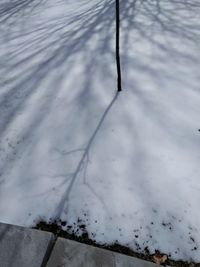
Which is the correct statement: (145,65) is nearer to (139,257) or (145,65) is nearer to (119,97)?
(119,97)

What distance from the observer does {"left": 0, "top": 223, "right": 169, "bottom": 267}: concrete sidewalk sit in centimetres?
159

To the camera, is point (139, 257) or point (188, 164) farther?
point (188, 164)

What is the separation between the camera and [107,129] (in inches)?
95.8

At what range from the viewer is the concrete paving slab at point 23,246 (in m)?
1.59

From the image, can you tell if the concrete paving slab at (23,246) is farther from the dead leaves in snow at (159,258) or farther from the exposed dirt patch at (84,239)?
the dead leaves in snow at (159,258)

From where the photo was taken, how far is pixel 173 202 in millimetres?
1882

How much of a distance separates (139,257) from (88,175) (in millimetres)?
664

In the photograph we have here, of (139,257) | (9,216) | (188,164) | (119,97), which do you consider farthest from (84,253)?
(119,97)

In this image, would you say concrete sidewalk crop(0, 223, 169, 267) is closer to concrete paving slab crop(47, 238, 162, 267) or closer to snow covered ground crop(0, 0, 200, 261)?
concrete paving slab crop(47, 238, 162, 267)

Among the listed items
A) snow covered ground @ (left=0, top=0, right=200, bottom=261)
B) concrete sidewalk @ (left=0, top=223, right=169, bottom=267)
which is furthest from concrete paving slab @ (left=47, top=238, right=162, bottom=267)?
snow covered ground @ (left=0, top=0, right=200, bottom=261)

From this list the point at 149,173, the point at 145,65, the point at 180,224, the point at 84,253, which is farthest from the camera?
the point at 145,65

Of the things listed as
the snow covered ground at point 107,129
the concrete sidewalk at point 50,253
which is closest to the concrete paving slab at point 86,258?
the concrete sidewalk at point 50,253

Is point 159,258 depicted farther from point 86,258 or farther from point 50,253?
point 50,253

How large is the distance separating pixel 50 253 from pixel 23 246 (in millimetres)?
164
